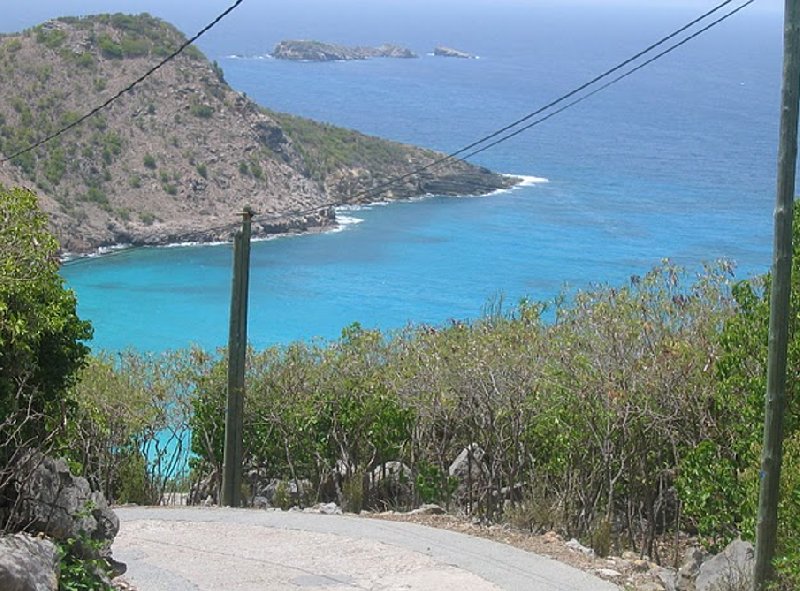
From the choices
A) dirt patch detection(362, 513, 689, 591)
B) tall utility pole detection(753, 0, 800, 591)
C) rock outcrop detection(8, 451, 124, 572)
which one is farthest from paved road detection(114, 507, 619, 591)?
tall utility pole detection(753, 0, 800, 591)

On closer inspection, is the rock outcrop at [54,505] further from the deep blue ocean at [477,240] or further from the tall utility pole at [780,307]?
the deep blue ocean at [477,240]

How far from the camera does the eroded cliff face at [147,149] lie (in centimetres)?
8562

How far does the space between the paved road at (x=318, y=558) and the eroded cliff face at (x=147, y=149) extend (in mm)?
64868

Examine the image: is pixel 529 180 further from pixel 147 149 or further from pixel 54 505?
pixel 54 505

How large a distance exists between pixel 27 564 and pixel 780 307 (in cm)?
715

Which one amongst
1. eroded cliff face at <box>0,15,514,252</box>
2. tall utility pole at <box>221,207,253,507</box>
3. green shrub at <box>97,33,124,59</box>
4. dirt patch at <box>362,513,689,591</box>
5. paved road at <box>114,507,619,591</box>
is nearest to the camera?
paved road at <box>114,507,619,591</box>

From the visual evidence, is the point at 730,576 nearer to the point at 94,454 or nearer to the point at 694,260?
the point at 94,454

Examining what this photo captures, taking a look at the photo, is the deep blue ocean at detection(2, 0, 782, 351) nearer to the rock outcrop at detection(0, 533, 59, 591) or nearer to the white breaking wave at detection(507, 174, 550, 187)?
the white breaking wave at detection(507, 174, 550, 187)

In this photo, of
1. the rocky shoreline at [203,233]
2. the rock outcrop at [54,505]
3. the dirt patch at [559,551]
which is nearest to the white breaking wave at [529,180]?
the rocky shoreline at [203,233]

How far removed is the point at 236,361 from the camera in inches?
850

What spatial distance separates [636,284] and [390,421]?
5116 millimetres

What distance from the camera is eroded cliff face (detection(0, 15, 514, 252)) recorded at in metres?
85.6

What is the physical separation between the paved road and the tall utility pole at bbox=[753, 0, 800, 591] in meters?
2.54

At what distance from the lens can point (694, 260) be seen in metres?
87.1
